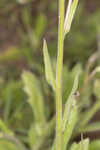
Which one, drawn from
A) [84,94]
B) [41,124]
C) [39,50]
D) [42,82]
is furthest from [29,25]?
[41,124]

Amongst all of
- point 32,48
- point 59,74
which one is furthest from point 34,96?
point 32,48

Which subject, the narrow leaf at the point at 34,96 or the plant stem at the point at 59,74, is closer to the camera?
the plant stem at the point at 59,74

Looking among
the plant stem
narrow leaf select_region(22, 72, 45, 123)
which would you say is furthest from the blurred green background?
the plant stem

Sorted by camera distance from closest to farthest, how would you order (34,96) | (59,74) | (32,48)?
(59,74) → (34,96) → (32,48)

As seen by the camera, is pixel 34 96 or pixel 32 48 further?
pixel 32 48

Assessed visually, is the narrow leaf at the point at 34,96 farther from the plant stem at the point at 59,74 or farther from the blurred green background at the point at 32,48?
the plant stem at the point at 59,74

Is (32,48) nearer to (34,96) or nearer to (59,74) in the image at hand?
(34,96)

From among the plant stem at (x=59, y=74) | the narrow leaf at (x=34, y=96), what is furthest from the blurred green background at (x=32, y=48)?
the plant stem at (x=59, y=74)

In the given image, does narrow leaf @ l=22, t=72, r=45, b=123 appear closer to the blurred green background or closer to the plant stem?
the blurred green background

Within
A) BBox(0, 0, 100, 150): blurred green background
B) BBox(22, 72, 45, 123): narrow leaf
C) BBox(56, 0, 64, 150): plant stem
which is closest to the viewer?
BBox(56, 0, 64, 150): plant stem
